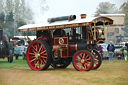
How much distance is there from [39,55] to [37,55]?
10cm

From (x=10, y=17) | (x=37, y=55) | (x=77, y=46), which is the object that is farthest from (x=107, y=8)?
(x=77, y=46)

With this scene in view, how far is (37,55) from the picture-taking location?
41.5 feet

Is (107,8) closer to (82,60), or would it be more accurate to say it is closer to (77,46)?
(77,46)

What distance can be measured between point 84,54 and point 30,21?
2198cm

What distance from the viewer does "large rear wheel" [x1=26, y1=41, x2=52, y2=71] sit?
12295 millimetres

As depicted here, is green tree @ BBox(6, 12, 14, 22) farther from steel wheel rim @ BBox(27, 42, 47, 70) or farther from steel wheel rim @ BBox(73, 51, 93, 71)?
steel wheel rim @ BBox(73, 51, 93, 71)

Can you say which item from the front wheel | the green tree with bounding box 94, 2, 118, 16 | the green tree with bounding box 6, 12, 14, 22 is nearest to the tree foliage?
the green tree with bounding box 6, 12, 14, 22

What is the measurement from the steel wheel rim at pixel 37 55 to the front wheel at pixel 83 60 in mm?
1367

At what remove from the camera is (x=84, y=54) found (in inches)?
456

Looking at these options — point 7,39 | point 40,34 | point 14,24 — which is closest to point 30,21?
point 14,24

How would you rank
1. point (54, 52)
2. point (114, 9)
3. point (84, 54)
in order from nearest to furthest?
1. point (84, 54)
2. point (54, 52)
3. point (114, 9)

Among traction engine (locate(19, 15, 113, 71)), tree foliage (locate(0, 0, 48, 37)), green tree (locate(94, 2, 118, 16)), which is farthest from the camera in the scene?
green tree (locate(94, 2, 118, 16))

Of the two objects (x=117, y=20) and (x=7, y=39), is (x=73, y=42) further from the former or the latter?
(x=117, y=20)

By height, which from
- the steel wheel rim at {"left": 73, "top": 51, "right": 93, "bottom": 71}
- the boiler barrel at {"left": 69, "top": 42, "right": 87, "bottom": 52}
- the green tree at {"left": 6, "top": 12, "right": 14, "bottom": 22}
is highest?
the green tree at {"left": 6, "top": 12, "right": 14, "bottom": 22}
